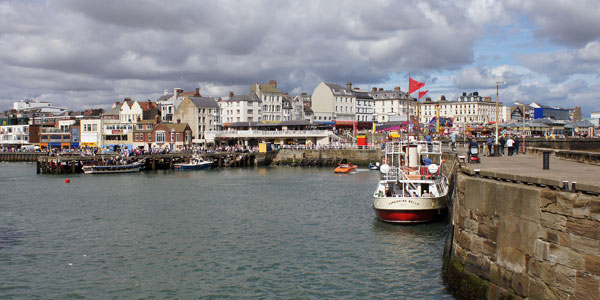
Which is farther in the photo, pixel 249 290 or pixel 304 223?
pixel 304 223

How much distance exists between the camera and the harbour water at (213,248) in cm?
2003

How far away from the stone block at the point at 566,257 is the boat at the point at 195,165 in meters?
69.9

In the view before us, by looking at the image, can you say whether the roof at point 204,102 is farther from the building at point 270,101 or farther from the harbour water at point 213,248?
the harbour water at point 213,248

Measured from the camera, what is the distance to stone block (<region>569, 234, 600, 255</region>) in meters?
11.9

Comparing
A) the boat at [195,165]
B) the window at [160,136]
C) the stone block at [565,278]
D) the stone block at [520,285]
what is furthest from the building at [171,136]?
the stone block at [565,278]

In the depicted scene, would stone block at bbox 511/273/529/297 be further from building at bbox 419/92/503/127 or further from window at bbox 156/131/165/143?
building at bbox 419/92/503/127

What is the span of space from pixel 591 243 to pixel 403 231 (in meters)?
17.8

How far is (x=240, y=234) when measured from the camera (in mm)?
29266

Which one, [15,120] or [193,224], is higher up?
[15,120]

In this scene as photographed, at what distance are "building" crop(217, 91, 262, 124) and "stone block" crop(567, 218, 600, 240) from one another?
108m

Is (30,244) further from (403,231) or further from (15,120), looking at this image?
(15,120)

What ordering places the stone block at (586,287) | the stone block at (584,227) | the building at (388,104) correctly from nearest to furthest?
1. the stone block at (586,287)
2. the stone block at (584,227)
3. the building at (388,104)

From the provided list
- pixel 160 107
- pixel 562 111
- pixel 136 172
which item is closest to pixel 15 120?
pixel 160 107

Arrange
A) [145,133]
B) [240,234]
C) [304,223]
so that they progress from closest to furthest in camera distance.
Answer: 1. [240,234]
2. [304,223]
3. [145,133]
